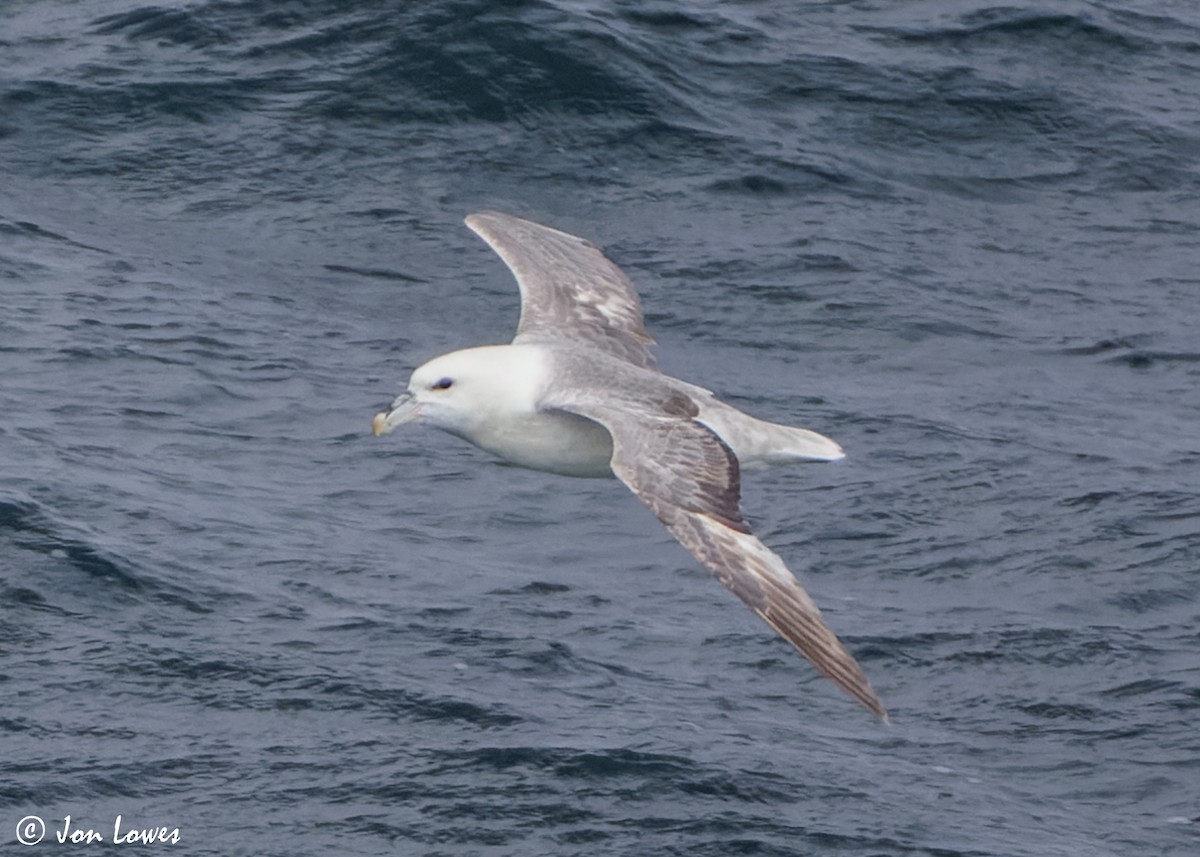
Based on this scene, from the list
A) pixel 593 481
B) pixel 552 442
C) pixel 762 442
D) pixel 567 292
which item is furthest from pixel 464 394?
pixel 593 481

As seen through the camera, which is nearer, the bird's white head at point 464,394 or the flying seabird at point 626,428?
the flying seabird at point 626,428

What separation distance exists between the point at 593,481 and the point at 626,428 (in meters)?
4.09

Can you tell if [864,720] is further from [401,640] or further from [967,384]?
[967,384]

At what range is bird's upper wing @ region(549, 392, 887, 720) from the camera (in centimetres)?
755

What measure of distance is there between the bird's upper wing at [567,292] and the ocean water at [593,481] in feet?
5.08

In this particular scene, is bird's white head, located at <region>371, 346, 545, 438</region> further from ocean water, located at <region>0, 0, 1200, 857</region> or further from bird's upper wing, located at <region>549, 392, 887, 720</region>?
ocean water, located at <region>0, 0, 1200, 857</region>

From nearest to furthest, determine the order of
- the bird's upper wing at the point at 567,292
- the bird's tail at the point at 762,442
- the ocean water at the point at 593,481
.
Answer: the bird's tail at the point at 762,442 < the ocean water at the point at 593,481 < the bird's upper wing at the point at 567,292

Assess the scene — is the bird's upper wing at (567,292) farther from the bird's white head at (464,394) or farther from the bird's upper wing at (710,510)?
the bird's upper wing at (710,510)

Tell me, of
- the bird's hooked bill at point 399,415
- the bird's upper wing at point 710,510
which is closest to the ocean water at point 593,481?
the bird's hooked bill at point 399,415

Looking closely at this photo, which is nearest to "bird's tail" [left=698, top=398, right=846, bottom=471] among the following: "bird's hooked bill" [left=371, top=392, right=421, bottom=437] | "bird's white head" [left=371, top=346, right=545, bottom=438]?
"bird's white head" [left=371, top=346, right=545, bottom=438]

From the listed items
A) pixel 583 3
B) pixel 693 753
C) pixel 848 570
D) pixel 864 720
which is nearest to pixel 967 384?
pixel 848 570

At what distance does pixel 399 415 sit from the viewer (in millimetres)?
9148

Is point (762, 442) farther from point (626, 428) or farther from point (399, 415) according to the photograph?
point (399, 415)

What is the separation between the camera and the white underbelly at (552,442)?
9125 millimetres
